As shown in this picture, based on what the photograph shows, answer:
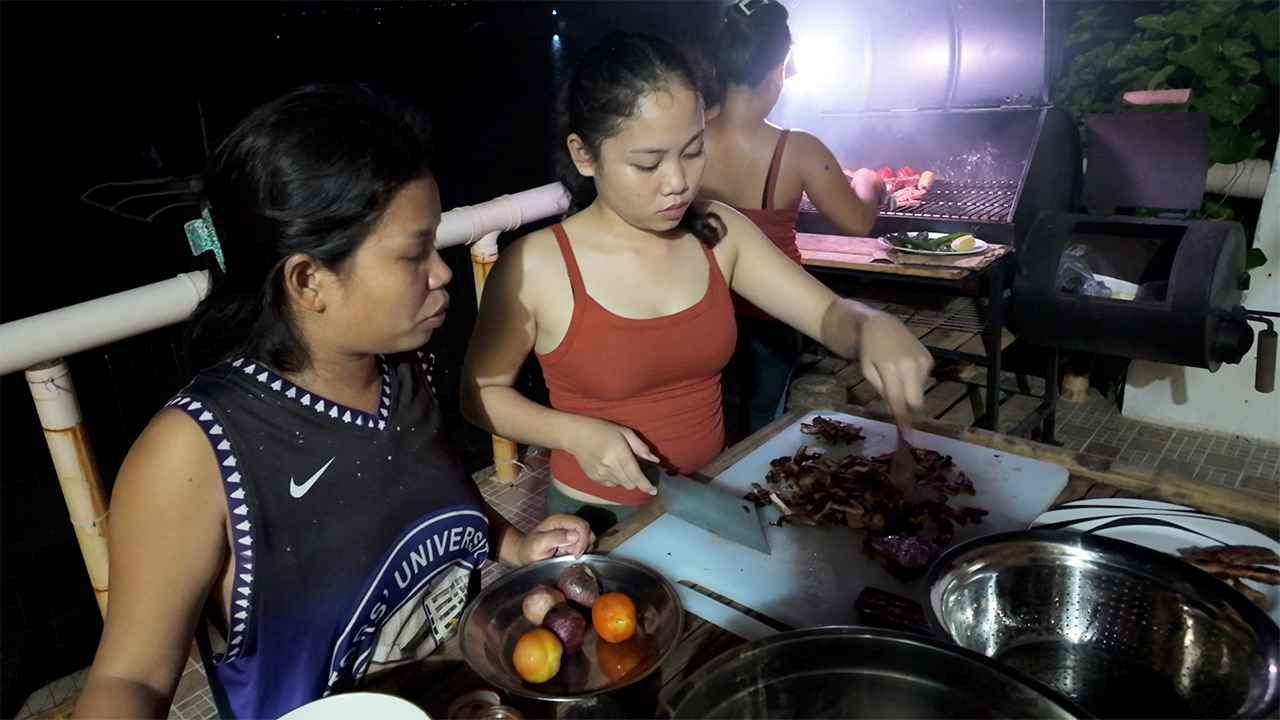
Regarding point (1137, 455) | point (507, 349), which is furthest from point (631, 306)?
point (1137, 455)

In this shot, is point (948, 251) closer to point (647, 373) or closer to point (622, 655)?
point (647, 373)

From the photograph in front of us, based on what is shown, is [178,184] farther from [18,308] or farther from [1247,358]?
[1247,358]

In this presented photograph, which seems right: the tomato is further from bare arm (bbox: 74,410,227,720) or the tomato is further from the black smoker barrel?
the black smoker barrel

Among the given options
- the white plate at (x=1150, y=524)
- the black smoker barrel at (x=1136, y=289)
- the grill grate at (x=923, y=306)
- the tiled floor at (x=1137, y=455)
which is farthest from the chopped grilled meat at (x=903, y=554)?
the grill grate at (x=923, y=306)

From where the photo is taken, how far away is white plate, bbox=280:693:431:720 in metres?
1.10

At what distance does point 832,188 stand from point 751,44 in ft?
2.63

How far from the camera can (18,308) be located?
2.88 m

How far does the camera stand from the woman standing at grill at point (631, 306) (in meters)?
1.91

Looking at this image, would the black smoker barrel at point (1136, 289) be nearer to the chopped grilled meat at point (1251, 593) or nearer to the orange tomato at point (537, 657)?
the chopped grilled meat at point (1251, 593)

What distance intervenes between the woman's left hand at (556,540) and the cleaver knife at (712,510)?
0.68 ft

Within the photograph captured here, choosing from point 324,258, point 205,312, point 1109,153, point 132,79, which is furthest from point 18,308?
point 1109,153

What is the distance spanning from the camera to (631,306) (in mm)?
2154

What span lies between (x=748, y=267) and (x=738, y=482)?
0.69m

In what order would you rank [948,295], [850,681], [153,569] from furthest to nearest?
[948,295] → [153,569] → [850,681]
